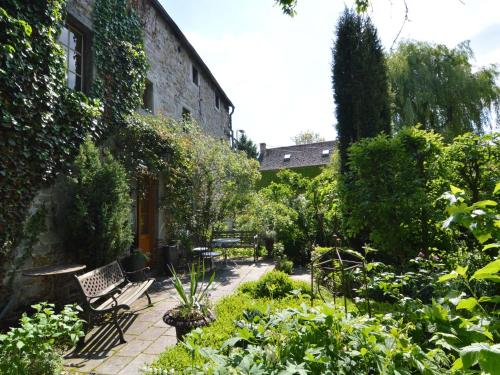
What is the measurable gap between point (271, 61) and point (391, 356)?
4.27 meters

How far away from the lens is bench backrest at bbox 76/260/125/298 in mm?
4004

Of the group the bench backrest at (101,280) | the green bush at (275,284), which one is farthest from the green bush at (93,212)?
the green bush at (275,284)

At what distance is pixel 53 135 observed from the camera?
4.77 m

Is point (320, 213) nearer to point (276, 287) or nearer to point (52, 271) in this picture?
point (276, 287)

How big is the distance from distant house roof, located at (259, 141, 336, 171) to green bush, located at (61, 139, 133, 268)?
72.9 feet

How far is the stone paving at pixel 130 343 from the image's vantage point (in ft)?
10.2

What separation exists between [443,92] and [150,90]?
12178mm

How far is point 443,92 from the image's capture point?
527 inches

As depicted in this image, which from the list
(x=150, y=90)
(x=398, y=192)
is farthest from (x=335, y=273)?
(x=150, y=90)

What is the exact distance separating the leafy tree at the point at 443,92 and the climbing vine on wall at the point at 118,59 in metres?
10.6

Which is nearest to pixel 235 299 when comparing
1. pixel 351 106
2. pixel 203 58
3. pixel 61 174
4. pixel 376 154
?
pixel 376 154

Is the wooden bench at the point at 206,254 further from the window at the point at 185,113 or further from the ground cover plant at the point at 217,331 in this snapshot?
the window at the point at 185,113

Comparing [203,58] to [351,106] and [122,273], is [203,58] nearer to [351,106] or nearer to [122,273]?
[351,106]

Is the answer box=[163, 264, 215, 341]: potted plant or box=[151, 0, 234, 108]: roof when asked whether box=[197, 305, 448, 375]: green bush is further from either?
box=[151, 0, 234, 108]: roof
